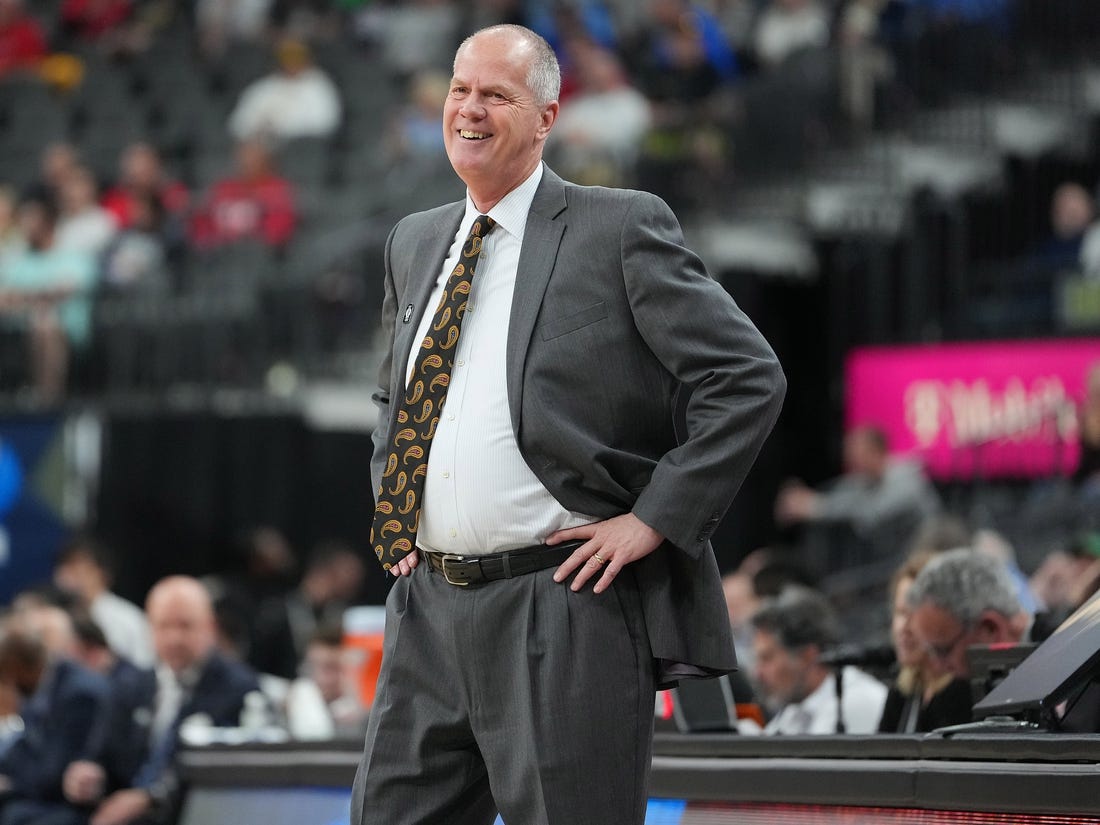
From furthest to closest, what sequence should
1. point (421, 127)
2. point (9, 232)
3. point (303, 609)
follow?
point (9, 232) → point (421, 127) → point (303, 609)

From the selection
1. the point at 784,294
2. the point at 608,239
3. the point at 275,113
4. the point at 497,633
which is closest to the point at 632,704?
the point at 497,633

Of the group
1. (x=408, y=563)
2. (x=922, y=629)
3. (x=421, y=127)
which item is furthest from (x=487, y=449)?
(x=421, y=127)

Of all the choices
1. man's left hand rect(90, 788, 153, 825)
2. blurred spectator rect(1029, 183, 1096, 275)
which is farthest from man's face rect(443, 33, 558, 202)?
blurred spectator rect(1029, 183, 1096, 275)

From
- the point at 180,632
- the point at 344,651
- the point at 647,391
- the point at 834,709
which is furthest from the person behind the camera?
the point at 344,651

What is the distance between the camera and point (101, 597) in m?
10.3

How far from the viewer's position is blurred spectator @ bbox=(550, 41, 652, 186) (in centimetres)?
1196

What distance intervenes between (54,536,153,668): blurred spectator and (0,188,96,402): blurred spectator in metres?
1.77

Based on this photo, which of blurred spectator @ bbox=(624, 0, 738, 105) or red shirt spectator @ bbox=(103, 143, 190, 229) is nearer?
blurred spectator @ bbox=(624, 0, 738, 105)

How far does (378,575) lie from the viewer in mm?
11945

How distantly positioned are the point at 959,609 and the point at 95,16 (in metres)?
14.8

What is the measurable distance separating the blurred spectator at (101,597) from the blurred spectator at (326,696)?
1594mm

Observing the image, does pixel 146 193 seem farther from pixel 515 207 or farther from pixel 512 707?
pixel 512 707

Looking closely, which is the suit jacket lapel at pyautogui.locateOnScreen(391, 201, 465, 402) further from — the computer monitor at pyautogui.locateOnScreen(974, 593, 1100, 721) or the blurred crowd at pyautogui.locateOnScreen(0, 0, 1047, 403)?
the blurred crowd at pyautogui.locateOnScreen(0, 0, 1047, 403)

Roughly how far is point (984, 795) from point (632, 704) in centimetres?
80
